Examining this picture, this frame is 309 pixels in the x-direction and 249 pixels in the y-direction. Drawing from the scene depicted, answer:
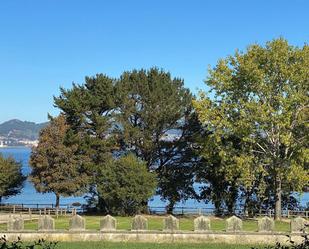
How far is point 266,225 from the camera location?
84.6 ft

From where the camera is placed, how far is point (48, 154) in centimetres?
4903

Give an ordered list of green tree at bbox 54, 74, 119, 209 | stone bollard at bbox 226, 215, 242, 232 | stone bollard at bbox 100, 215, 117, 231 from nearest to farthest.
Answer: stone bollard at bbox 226, 215, 242, 232, stone bollard at bbox 100, 215, 117, 231, green tree at bbox 54, 74, 119, 209

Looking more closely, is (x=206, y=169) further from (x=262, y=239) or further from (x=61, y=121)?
(x=262, y=239)

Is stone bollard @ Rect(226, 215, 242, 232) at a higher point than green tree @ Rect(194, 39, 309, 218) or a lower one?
lower

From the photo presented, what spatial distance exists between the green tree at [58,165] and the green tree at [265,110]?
567 inches

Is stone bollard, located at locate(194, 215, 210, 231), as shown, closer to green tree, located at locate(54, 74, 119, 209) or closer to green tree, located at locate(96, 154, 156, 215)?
green tree, located at locate(96, 154, 156, 215)

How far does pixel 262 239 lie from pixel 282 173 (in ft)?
47.6

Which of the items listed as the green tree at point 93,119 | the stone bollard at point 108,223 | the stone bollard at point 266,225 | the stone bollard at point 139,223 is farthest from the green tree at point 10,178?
the stone bollard at point 266,225

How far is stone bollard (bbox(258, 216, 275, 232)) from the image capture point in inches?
1012

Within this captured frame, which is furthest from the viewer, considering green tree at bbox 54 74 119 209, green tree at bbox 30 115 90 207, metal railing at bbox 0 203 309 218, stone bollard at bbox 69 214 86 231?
green tree at bbox 54 74 119 209

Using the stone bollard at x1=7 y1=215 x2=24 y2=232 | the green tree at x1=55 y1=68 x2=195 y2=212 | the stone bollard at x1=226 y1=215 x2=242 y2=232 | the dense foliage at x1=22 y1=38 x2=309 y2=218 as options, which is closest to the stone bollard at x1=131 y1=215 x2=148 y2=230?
the stone bollard at x1=226 y1=215 x2=242 y2=232

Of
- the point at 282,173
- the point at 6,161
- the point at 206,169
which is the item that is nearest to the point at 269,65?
the point at 282,173

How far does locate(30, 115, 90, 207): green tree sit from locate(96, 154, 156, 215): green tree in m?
3.20

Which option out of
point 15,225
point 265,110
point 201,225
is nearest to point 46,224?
point 15,225
